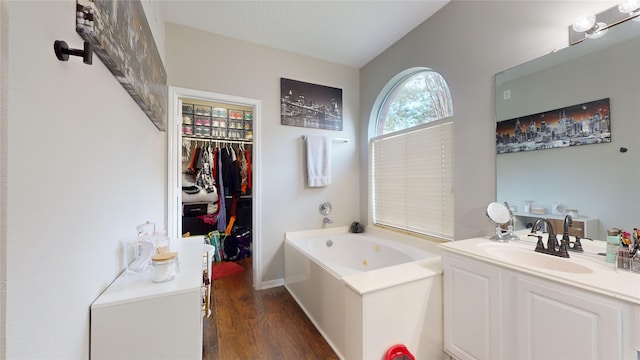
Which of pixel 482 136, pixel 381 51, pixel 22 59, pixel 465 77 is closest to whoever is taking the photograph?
pixel 22 59

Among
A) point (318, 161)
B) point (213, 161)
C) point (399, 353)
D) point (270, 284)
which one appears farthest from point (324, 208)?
point (213, 161)

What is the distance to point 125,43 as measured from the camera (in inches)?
39.8

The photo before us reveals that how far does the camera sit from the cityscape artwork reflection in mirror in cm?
126

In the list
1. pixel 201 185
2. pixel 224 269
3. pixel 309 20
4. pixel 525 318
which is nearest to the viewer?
pixel 525 318

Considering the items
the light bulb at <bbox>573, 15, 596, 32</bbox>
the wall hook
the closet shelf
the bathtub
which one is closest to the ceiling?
the light bulb at <bbox>573, 15, 596, 32</bbox>

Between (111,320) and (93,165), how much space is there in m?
0.57

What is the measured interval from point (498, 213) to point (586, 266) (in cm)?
53

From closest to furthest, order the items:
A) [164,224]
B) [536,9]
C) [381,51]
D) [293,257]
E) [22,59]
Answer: [22,59], [536,9], [164,224], [293,257], [381,51]

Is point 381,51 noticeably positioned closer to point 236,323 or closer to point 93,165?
point 93,165

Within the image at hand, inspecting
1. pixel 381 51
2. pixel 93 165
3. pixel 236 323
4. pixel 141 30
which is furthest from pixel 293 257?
pixel 381 51

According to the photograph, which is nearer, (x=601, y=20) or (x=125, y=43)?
(x=125, y=43)

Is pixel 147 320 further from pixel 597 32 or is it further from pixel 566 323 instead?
pixel 597 32

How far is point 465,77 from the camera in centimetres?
194

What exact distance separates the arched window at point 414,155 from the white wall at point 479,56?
7.0 inches
